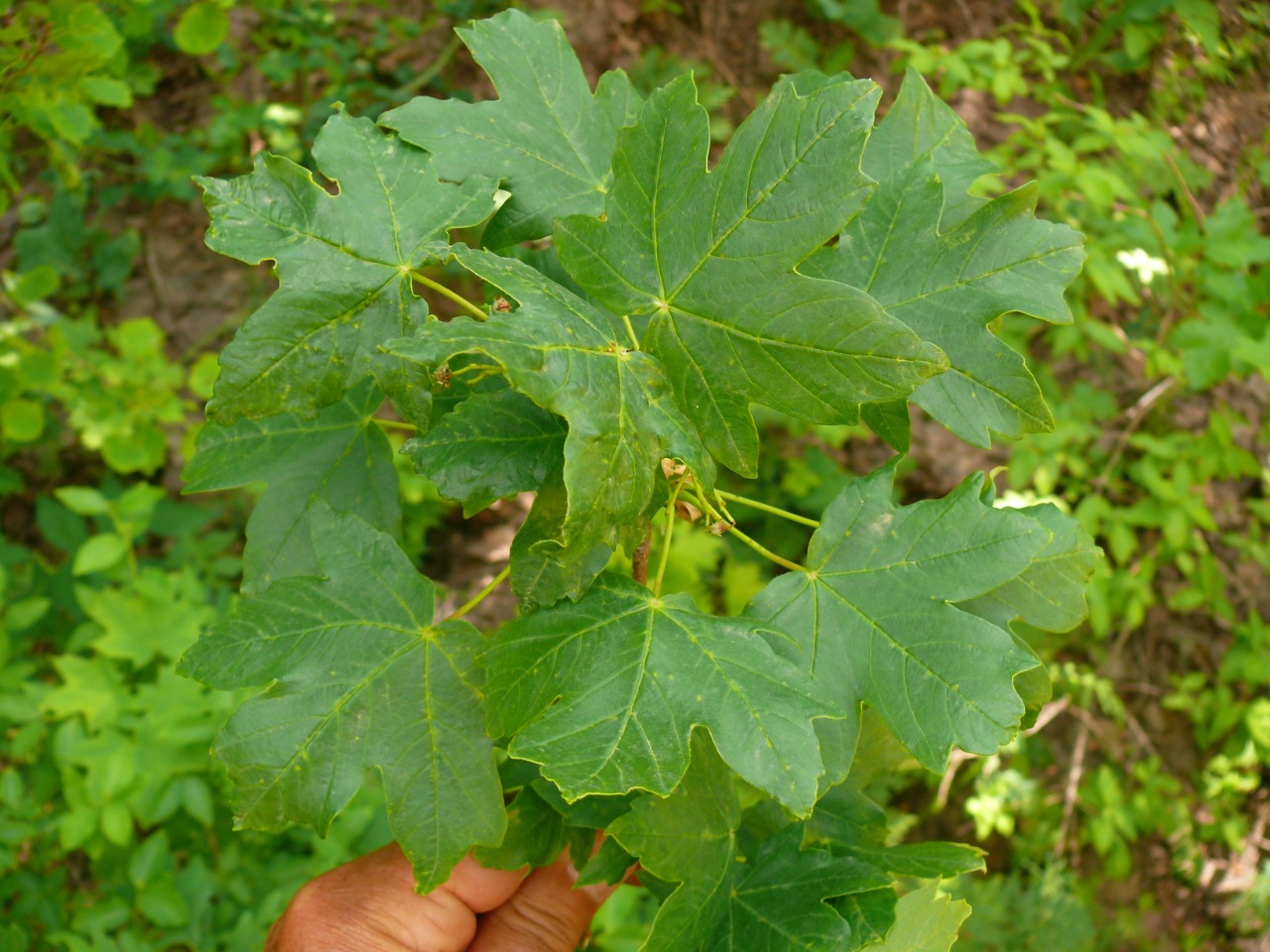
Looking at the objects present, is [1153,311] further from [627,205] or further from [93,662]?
[93,662]

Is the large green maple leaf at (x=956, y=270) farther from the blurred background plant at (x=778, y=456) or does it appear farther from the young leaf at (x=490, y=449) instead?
the blurred background plant at (x=778, y=456)

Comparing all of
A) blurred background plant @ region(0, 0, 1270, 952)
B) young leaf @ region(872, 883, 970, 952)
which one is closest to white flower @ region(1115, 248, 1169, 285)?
blurred background plant @ region(0, 0, 1270, 952)

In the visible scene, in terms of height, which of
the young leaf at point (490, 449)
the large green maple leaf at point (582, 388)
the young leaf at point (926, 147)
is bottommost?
the young leaf at point (490, 449)

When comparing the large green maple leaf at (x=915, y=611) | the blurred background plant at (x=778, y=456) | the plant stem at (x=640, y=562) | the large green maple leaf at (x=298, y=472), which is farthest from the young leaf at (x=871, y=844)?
the blurred background plant at (x=778, y=456)

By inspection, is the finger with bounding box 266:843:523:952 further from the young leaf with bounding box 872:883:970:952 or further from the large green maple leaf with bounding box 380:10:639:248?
the large green maple leaf with bounding box 380:10:639:248

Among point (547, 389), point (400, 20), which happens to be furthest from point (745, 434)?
point (400, 20)

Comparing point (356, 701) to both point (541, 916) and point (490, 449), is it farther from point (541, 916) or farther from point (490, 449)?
point (541, 916)
